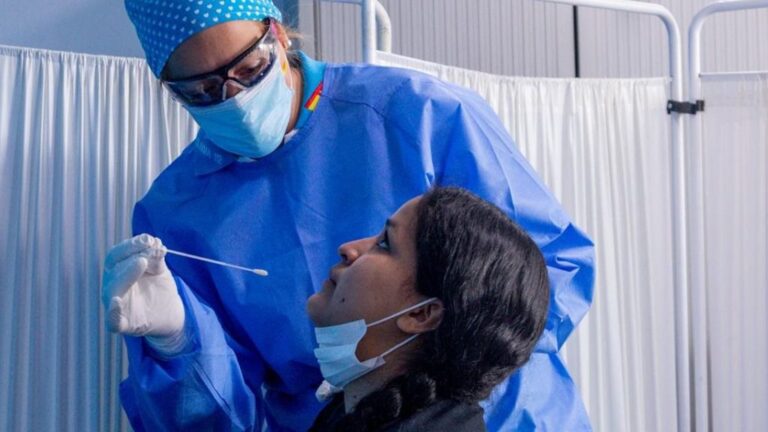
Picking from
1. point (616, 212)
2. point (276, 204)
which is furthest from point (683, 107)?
point (276, 204)

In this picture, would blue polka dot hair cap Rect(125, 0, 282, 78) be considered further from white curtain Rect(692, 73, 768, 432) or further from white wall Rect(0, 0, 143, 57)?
white curtain Rect(692, 73, 768, 432)

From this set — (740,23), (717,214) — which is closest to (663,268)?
(717,214)

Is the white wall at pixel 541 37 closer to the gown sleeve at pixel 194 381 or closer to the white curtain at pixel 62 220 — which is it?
the white curtain at pixel 62 220

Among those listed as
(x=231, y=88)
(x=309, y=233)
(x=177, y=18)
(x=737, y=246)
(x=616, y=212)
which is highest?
(x=177, y=18)

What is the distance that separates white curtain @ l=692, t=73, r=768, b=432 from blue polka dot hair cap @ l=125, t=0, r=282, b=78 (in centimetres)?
150

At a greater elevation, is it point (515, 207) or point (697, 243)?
point (515, 207)

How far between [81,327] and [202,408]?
1.19 feet

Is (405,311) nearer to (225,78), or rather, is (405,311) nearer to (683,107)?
(225,78)

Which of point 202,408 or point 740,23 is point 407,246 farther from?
point 740,23

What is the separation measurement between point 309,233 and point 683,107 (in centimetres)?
135

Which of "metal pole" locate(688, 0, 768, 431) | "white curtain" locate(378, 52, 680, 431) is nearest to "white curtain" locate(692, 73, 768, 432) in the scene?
"metal pole" locate(688, 0, 768, 431)

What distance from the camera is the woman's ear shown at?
50.8 inches

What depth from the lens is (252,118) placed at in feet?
4.94

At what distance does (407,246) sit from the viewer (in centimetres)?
133
